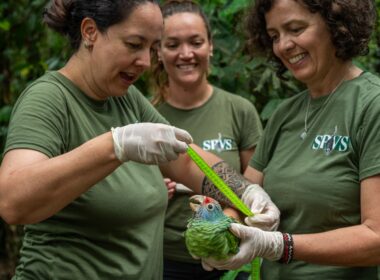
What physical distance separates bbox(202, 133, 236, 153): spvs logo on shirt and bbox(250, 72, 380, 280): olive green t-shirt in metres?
0.94

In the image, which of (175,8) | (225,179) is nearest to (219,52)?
(175,8)

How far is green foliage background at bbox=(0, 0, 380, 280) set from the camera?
12.7 feet

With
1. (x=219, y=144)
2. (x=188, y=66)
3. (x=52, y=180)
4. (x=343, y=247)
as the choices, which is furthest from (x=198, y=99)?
(x=52, y=180)

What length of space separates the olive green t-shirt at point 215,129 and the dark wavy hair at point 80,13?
119 cm

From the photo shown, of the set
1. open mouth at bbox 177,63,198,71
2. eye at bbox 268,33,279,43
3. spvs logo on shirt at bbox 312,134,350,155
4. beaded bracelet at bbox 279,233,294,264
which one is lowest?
beaded bracelet at bbox 279,233,294,264

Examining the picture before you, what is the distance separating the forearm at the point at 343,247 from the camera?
6.58 feet

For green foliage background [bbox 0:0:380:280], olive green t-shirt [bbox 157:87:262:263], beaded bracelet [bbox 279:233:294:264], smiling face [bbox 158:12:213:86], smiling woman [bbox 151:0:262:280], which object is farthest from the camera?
green foliage background [bbox 0:0:380:280]

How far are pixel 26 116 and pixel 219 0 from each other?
2.21 metres

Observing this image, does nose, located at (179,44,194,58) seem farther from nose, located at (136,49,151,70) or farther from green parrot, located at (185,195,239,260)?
green parrot, located at (185,195,239,260)

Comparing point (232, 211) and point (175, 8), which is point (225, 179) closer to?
point (232, 211)

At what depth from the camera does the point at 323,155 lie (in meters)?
2.16

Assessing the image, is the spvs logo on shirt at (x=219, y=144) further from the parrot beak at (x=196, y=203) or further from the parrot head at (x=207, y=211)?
the parrot head at (x=207, y=211)

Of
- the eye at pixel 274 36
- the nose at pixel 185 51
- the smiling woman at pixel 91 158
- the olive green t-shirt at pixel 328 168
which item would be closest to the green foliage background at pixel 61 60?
the nose at pixel 185 51

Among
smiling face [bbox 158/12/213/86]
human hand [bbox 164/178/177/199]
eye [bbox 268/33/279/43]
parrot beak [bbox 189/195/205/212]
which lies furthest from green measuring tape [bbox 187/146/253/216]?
smiling face [bbox 158/12/213/86]
